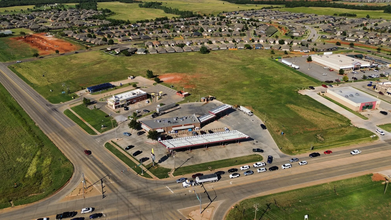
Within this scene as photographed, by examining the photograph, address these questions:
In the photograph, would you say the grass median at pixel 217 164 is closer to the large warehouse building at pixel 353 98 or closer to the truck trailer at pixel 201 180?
the truck trailer at pixel 201 180

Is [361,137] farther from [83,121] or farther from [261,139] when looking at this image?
[83,121]

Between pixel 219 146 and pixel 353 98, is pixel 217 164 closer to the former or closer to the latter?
pixel 219 146

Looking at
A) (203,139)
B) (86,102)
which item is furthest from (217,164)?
(86,102)

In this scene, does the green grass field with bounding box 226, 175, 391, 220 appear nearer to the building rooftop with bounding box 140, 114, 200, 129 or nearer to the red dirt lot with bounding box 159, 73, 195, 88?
the building rooftop with bounding box 140, 114, 200, 129

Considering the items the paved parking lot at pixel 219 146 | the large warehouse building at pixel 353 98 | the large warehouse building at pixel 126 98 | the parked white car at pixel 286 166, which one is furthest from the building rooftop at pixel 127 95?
the large warehouse building at pixel 353 98

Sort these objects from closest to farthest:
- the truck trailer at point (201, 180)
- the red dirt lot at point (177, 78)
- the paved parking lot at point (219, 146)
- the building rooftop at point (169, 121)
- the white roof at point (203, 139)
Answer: the truck trailer at point (201, 180)
the paved parking lot at point (219, 146)
the white roof at point (203, 139)
the building rooftop at point (169, 121)
the red dirt lot at point (177, 78)

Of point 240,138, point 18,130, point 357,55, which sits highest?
point 357,55

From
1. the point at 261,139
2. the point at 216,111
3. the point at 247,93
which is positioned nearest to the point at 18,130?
the point at 216,111
